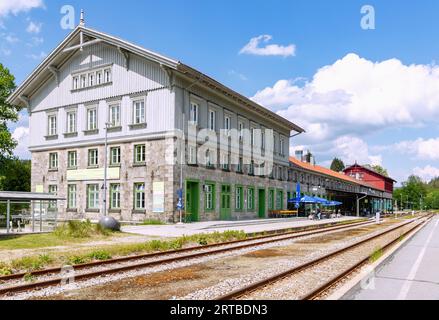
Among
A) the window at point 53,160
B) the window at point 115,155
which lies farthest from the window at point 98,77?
the window at point 53,160

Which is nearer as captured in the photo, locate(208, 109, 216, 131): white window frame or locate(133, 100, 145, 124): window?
locate(133, 100, 145, 124): window

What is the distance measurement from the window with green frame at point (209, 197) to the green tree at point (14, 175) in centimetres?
1681

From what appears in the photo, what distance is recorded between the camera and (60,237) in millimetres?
17891

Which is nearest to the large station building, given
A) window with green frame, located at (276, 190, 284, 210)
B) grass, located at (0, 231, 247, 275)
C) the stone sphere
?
the stone sphere

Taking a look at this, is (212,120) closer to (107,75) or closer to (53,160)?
(107,75)

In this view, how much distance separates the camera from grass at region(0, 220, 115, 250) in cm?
1558

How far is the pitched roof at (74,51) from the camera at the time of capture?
87.3 feet

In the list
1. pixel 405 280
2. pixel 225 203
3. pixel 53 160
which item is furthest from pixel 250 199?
pixel 405 280

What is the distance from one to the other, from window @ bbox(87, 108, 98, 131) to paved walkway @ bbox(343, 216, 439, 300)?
2278cm

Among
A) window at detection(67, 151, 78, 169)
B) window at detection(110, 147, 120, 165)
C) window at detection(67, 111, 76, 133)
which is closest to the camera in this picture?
window at detection(110, 147, 120, 165)

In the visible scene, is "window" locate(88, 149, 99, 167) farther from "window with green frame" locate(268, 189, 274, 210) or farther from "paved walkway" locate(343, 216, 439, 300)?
"paved walkway" locate(343, 216, 439, 300)

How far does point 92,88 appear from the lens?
102 feet
